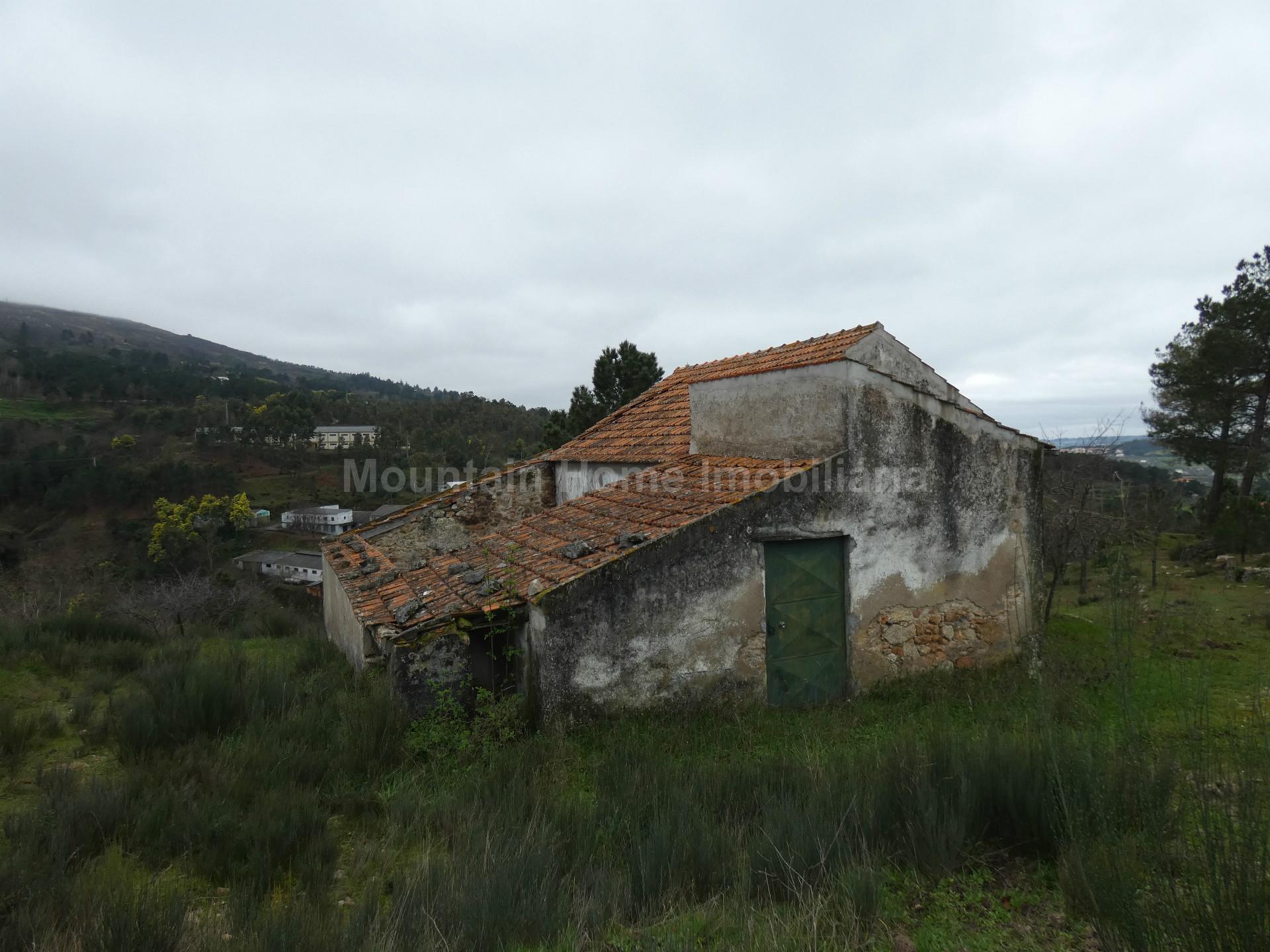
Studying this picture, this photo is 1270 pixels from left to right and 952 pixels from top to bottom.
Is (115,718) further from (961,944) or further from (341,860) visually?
(961,944)

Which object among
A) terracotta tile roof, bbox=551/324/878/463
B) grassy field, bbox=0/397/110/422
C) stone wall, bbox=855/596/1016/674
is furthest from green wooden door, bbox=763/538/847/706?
grassy field, bbox=0/397/110/422

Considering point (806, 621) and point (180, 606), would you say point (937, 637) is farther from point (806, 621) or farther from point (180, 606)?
point (180, 606)

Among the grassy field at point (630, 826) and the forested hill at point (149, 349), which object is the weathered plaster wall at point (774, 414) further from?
the forested hill at point (149, 349)

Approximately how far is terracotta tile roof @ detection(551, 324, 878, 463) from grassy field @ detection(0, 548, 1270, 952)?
3986 millimetres

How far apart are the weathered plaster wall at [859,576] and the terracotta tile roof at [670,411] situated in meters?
0.86

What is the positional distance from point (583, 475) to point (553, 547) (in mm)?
4478

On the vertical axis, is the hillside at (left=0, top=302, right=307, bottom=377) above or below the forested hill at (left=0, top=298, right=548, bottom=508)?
above

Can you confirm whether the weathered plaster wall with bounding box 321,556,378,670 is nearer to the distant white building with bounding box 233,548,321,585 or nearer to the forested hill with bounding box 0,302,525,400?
the distant white building with bounding box 233,548,321,585

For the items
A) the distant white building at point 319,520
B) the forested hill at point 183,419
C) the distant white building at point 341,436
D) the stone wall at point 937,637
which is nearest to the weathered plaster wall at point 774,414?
the stone wall at point 937,637

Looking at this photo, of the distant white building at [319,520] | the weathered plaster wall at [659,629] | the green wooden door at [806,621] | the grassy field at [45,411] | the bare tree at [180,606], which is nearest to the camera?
the weathered plaster wall at [659,629]

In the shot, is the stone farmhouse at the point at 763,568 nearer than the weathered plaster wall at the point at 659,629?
No

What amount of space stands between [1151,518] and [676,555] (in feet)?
51.6

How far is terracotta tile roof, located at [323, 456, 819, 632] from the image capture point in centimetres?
627

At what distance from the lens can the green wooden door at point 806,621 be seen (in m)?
6.86
